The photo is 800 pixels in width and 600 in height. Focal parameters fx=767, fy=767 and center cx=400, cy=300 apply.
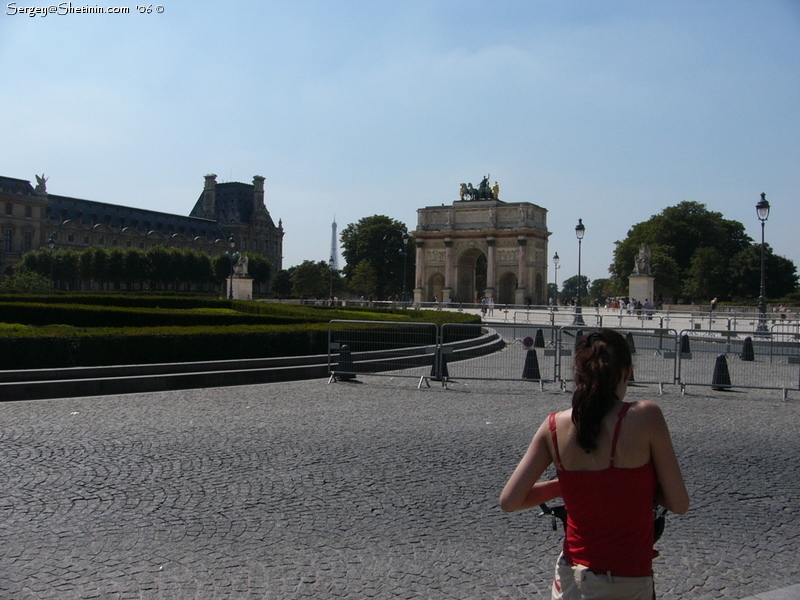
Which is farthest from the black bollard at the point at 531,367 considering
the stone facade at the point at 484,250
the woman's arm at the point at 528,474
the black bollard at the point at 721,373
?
the stone facade at the point at 484,250

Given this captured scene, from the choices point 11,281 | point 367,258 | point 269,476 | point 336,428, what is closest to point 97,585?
point 269,476

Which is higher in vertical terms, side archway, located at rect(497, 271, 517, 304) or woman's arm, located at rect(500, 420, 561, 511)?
side archway, located at rect(497, 271, 517, 304)

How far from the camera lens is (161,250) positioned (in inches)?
3752

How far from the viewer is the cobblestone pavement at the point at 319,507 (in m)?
4.77

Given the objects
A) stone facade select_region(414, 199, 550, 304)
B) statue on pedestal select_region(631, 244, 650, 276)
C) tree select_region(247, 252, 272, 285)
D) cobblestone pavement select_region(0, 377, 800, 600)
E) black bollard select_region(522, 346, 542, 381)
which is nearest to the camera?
cobblestone pavement select_region(0, 377, 800, 600)

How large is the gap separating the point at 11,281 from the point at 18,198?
3787 cm

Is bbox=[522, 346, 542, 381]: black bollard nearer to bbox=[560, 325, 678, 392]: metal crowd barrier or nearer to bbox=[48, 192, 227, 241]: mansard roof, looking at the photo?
bbox=[560, 325, 678, 392]: metal crowd barrier

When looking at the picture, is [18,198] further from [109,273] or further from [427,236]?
[427,236]

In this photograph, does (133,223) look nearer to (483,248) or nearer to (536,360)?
(483,248)

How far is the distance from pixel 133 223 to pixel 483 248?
69.6 metres

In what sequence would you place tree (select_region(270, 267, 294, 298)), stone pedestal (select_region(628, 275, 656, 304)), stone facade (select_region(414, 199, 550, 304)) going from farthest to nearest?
tree (select_region(270, 267, 294, 298))
stone facade (select_region(414, 199, 550, 304))
stone pedestal (select_region(628, 275, 656, 304))

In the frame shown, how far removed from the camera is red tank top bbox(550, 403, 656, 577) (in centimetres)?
280

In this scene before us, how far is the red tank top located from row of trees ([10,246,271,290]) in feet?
293

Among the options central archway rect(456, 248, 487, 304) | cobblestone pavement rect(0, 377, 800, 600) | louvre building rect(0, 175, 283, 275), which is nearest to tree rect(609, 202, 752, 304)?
central archway rect(456, 248, 487, 304)
